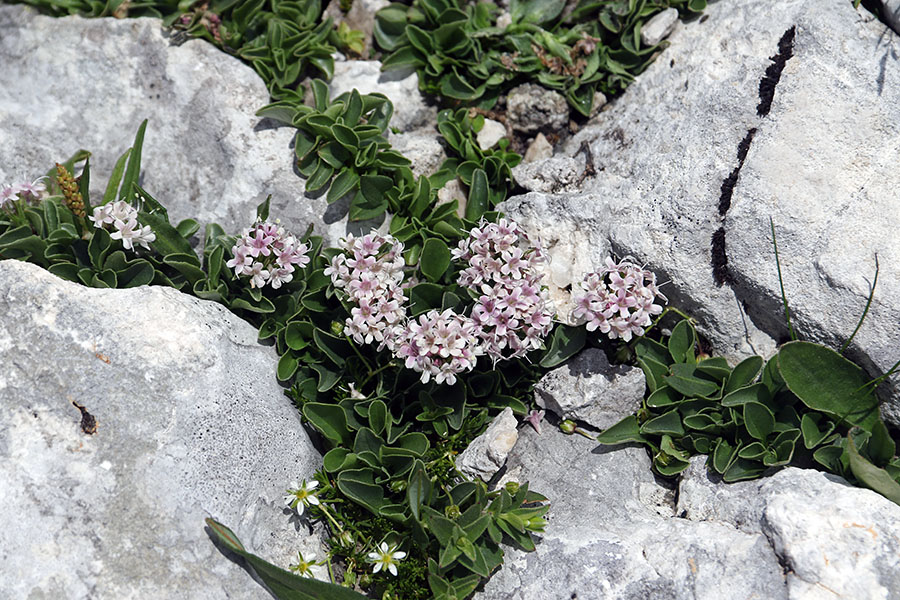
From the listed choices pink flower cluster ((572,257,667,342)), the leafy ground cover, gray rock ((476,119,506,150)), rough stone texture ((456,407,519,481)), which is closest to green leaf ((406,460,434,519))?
the leafy ground cover

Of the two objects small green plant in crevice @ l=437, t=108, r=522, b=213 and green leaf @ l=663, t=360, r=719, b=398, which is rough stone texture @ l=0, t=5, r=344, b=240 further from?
green leaf @ l=663, t=360, r=719, b=398

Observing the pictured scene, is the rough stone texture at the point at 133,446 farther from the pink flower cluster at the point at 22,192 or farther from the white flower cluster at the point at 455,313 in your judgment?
the white flower cluster at the point at 455,313

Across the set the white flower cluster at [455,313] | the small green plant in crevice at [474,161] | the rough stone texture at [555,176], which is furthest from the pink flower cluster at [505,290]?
the rough stone texture at [555,176]

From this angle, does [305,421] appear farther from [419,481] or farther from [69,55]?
[69,55]

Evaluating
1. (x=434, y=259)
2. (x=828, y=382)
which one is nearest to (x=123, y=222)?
(x=434, y=259)

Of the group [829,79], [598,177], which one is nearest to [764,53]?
[829,79]
